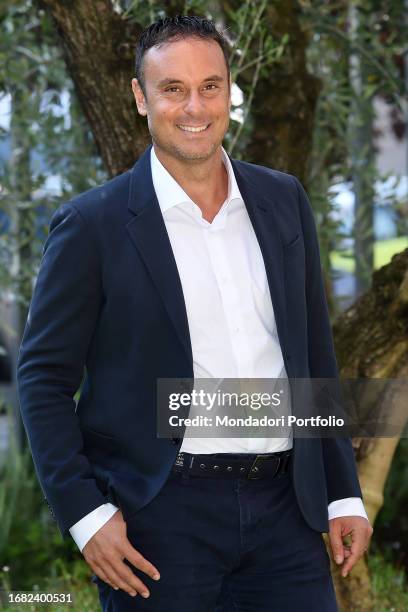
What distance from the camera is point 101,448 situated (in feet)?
7.85

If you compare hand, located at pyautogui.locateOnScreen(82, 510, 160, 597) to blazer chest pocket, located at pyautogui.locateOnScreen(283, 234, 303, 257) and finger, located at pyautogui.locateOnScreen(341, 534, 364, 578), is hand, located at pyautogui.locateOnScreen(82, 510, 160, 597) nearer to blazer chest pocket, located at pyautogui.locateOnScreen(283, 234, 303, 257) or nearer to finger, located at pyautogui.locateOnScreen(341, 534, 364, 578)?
finger, located at pyautogui.locateOnScreen(341, 534, 364, 578)

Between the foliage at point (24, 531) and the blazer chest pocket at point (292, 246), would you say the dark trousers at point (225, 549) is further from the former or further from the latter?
the foliage at point (24, 531)

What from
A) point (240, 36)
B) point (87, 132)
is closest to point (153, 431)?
point (240, 36)

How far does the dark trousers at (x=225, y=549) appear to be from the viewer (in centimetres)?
231

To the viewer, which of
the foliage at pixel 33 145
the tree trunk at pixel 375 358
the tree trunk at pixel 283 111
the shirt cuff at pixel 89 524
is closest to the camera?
the shirt cuff at pixel 89 524

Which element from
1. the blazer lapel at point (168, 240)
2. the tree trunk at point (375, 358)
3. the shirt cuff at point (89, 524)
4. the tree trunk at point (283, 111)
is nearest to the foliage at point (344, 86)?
the tree trunk at point (283, 111)

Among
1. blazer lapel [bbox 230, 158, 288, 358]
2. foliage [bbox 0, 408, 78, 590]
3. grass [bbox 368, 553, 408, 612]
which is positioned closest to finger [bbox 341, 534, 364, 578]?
blazer lapel [bbox 230, 158, 288, 358]

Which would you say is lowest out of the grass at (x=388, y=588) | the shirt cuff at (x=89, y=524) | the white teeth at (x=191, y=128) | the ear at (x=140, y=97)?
the grass at (x=388, y=588)

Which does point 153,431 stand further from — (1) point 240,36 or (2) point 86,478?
(1) point 240,36

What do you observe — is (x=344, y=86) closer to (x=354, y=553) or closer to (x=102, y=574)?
(x=354, y=553)

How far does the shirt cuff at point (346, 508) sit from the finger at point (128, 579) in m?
0.53

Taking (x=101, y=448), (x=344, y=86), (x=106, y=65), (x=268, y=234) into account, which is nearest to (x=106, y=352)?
(x=101, y=448)

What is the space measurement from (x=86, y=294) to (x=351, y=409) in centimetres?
150

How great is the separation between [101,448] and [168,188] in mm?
625
